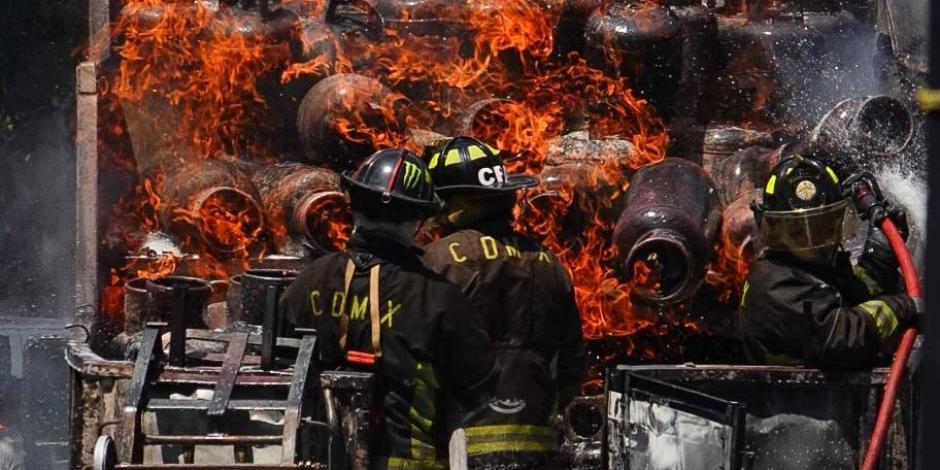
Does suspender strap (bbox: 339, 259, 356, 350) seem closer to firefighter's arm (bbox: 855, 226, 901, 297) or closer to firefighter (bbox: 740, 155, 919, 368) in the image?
firefighter (bbox: 740, 155, 919, 368)

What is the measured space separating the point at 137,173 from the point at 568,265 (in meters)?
2.91

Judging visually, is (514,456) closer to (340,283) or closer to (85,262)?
(340,283)

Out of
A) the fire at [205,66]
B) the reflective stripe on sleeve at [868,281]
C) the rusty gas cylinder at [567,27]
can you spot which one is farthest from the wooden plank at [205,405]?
the rusty gas cylinder at [567,27]

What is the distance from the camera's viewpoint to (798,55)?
35.1 feet

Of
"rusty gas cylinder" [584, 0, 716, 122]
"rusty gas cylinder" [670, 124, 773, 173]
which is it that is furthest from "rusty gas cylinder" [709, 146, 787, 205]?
"rusty gas cylinder" [584, 0, 716, 122]

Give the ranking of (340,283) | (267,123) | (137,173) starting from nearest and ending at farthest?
(340,283) → (137,173) → (267,123)

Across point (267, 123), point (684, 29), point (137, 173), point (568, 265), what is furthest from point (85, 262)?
point (684, 29)

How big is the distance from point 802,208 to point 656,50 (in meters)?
3.53

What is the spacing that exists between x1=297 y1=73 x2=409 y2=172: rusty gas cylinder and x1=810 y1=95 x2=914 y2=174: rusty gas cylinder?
2668mm

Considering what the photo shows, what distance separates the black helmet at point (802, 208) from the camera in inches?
255

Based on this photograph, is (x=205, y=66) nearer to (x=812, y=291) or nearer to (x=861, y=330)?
(x=812, y=291)

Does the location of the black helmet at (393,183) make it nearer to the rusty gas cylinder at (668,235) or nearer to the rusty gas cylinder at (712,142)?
the rusty gas cylinder at (668,235)

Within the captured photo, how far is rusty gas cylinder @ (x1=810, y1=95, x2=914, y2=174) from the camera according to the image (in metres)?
9.05

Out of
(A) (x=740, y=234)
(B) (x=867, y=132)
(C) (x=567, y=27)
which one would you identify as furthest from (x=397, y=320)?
(C) (x=567, y=27)
